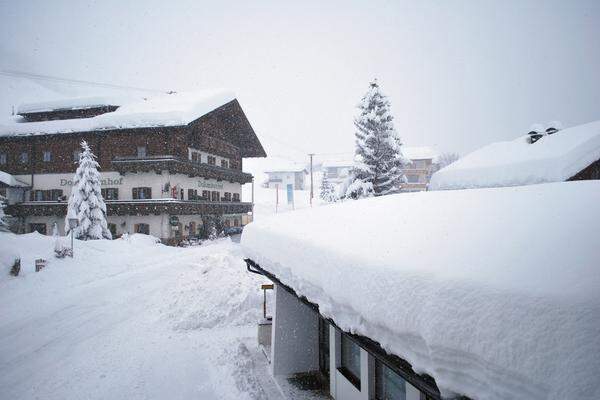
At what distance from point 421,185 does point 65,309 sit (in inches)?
2171

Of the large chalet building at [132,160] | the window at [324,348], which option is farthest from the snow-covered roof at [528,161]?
the large chalet building at [132,160]

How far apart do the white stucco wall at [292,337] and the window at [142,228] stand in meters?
23.6

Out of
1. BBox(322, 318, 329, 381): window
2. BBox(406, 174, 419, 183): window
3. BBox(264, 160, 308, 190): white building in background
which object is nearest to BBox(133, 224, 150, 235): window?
BBox(322, 318, 329, 381): window

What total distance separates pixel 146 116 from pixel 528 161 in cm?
2817

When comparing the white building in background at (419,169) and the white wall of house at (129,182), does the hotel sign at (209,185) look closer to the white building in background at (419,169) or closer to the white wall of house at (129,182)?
the white wall of house at (129,182)

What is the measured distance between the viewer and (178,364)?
8531 millimetres

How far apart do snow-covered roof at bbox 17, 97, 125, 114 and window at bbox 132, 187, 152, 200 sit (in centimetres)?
1210

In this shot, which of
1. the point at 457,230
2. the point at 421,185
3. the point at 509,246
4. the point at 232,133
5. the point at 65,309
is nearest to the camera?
the point at 509,246

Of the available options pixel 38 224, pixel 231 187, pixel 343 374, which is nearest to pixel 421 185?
pixel 231 187

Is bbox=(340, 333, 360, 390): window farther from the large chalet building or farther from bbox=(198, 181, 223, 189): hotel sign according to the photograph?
bbox=(198, 181, 223, 189): hotel sign

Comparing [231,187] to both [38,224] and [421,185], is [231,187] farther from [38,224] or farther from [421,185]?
[421,185]

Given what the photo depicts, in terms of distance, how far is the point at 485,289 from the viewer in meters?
1.93

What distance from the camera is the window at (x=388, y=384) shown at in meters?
4.55

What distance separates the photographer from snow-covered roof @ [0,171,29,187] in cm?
3069
